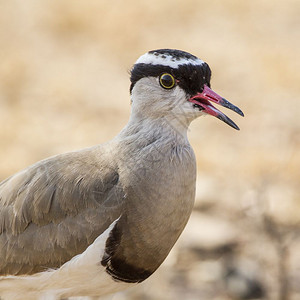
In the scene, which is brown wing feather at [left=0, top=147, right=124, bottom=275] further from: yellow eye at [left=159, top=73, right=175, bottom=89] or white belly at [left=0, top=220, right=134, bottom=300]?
yellow eye at [left=159, top=73, right=175, bottom=89]

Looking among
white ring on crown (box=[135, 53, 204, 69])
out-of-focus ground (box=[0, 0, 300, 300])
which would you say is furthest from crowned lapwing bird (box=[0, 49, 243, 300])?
out-of-focus ground (box=[0, 0, 300, 300])

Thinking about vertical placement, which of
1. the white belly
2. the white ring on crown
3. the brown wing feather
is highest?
the white ring on crown

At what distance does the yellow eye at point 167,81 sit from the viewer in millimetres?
4207

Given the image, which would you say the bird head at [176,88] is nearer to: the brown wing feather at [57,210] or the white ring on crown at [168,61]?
the white ring on crown at [168,61]

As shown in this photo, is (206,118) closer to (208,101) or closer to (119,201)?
(208,101)

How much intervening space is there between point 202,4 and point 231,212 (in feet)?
18.0

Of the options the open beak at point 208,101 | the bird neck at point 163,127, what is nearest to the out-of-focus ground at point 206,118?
the bird neck at point 163,127

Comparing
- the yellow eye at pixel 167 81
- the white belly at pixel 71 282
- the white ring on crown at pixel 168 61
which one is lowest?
the white belly at pixel 71 282

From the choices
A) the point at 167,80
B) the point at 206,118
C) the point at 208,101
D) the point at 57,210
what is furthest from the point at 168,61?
the point at 206,118

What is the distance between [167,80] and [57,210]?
3.30 feet

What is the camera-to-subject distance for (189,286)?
20.2 feet

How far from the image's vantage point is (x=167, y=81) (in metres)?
4.21

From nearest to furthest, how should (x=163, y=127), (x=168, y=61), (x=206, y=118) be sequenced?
(x=168, y=61) < (x=163, y=127) < (x=206, y=118)

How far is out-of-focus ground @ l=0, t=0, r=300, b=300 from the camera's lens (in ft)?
20.3
